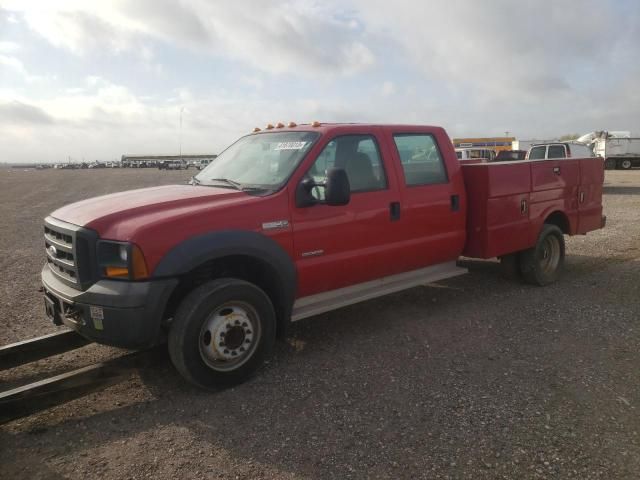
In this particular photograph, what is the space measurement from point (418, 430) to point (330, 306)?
143 centimetres

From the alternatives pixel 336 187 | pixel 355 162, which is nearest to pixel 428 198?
pixel 355 162

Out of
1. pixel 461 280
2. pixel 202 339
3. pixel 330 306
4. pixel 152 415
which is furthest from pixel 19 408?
pixel 461 280

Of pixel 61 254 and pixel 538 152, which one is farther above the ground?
pixel 538 152

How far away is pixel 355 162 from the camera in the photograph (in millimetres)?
4629

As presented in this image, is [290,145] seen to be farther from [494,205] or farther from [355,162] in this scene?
[494,205]

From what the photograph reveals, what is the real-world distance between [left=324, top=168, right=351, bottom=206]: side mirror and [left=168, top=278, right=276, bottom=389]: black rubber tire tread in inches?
36.0

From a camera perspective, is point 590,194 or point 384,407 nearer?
point 384,407

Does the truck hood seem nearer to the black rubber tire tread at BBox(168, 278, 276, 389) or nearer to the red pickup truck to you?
the red pickup truck

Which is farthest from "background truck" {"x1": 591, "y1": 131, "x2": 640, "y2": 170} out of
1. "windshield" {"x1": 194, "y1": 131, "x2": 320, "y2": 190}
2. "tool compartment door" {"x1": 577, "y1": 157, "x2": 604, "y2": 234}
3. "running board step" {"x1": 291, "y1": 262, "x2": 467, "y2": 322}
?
"windshield" {"x1": 194, "y1": 131, "x2": 320, "y2": 190}

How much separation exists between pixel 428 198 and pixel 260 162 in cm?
172

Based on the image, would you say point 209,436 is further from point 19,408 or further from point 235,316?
point 19,408

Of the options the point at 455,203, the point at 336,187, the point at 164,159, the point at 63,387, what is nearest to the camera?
the point at 63,387

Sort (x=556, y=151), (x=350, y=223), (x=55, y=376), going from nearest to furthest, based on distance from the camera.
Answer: (x=55, y=376) → (x=350, y=223) → (x=556, y=151)

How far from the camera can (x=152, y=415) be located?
3.49 metres
